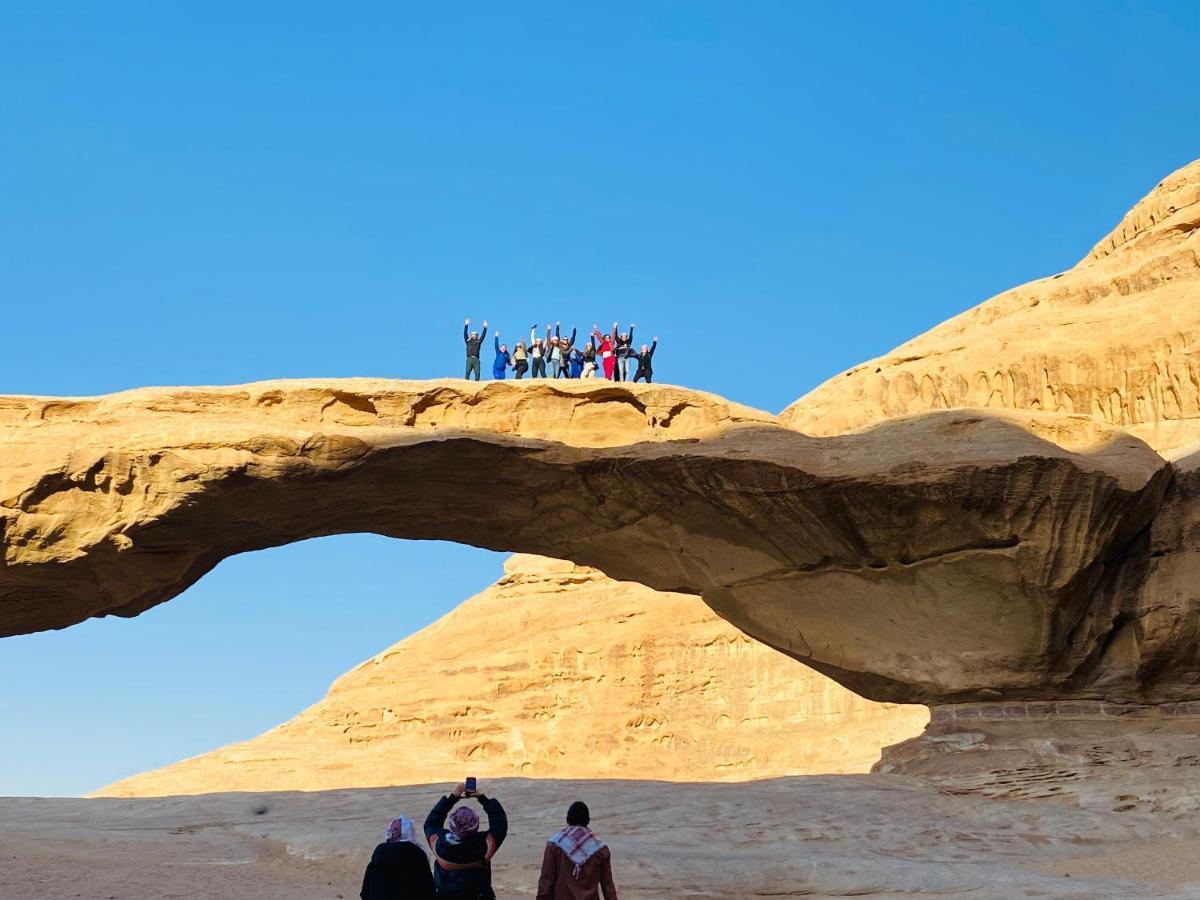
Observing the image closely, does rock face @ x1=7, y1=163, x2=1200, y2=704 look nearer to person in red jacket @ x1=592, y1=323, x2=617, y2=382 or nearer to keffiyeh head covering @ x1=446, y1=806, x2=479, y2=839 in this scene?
person in red jacket @ x1=592, y1=323, x2=617, y2=382

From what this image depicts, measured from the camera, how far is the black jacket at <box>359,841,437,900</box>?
7.52 meters

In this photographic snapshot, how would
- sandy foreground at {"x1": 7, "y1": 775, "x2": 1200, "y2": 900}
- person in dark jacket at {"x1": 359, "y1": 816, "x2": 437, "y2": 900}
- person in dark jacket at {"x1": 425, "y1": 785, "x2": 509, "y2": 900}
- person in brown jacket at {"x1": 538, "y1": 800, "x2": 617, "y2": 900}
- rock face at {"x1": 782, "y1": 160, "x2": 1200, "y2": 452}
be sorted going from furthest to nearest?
rock face at {"x1": 782, "y1": 160, "x2": 1200, "y2": 452}
sandy foreground at {"x1": 7, "y1": 775, "x2": 1200, "y2": 900}
person in brown jacket at {"x1": 538, "y1": 800, "x2": 617, "y2": 900}
person in dark jacket at {"x1": 425, "y1": 785, "x2": 509, "y2": 900}
person in dark jacket at {"x1": 359, "y1": 816, "x2": 437, "y2": 900}

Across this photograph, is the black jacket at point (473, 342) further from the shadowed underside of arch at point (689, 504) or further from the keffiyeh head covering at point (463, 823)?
the keffiyeh head covering at point (463, 823)

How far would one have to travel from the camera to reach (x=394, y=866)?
7.54 meters

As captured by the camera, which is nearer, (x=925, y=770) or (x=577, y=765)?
(x=925, y=770)

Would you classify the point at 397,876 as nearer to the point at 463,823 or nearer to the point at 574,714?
the point at 463,823

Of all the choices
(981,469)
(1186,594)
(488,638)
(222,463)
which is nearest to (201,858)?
(222,463)

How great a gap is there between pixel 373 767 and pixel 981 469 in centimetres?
1387

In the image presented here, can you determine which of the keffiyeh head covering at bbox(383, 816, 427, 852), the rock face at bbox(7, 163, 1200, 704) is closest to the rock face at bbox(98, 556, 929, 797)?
the rock face at bbox(7, 163, 1200, 704)

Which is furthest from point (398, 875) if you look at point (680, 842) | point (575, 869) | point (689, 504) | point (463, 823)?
point (689, 504)

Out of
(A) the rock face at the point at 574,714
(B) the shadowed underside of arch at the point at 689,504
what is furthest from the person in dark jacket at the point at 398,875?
(A) the rock face at the point at 574,714

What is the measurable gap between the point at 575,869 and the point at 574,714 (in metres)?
20.5

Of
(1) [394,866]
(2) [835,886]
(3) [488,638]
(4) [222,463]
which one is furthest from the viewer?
(3) [488,638]

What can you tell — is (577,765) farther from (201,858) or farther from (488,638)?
(201,858)
